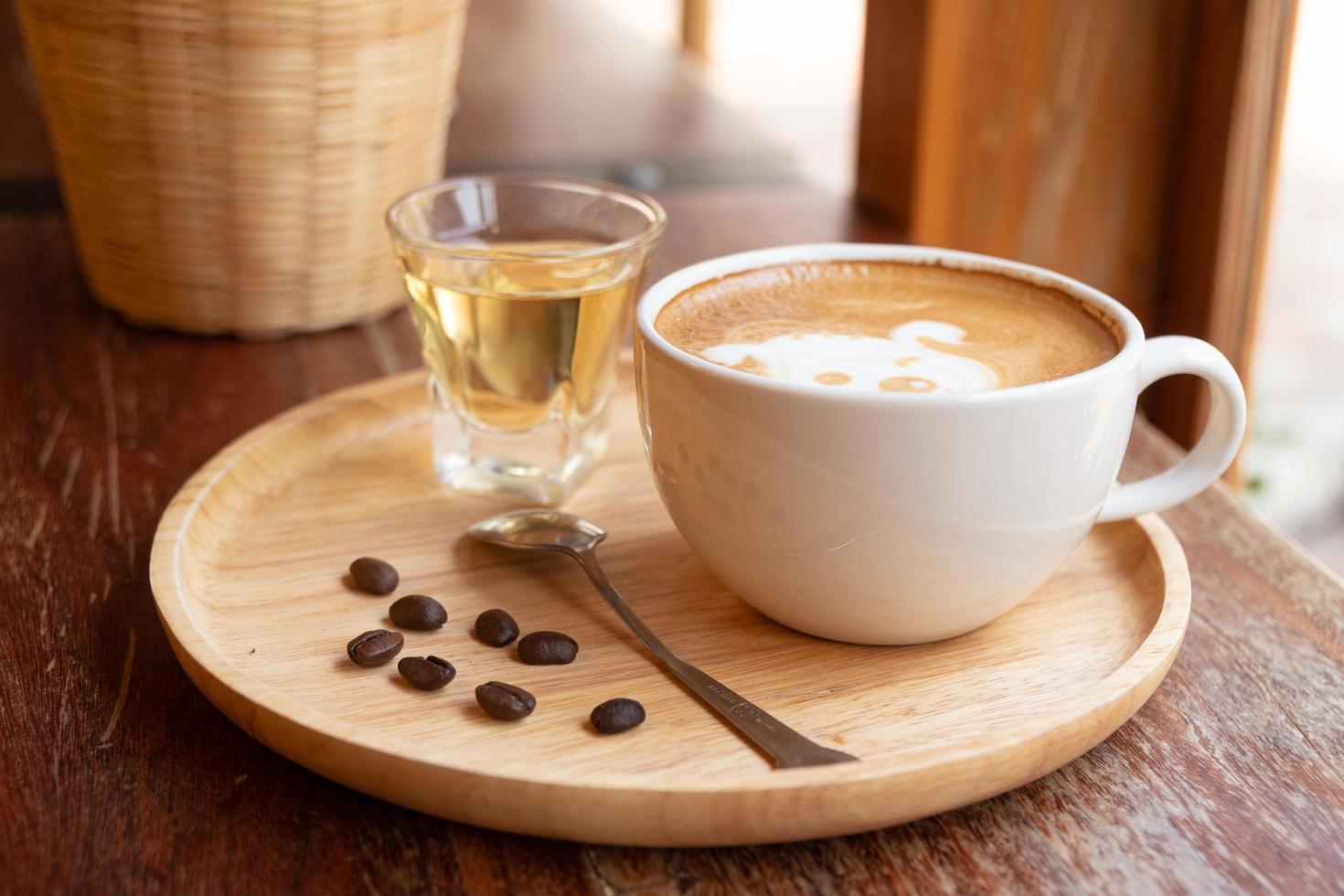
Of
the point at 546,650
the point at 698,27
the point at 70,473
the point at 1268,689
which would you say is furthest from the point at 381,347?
the point at 698,27

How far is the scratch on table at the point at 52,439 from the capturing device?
96cm

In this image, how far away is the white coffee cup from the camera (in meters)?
0.60

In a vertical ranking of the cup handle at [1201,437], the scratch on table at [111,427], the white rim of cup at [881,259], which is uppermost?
the white rim of cup at [881,259]

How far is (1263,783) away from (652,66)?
1.81m

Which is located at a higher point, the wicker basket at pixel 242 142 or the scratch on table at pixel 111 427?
the wicker basket at pixel 242 142

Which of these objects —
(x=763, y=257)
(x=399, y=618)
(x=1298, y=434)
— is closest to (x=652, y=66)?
(x=1298, y=434)

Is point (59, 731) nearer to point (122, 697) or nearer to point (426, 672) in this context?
point (122, 697)

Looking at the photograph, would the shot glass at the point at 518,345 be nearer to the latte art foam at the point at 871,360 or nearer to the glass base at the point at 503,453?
the glass base at the point at 503,453

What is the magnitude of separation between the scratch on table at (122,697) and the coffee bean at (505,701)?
185 millimetres

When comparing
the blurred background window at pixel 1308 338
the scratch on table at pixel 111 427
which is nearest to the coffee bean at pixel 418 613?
the scratch on table at pixel 111 427

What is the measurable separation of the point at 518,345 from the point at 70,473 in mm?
345

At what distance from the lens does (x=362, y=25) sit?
42.2 inches

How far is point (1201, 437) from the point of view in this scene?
2.36 feet

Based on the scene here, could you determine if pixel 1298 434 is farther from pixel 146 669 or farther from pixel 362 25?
pixel 146 669
